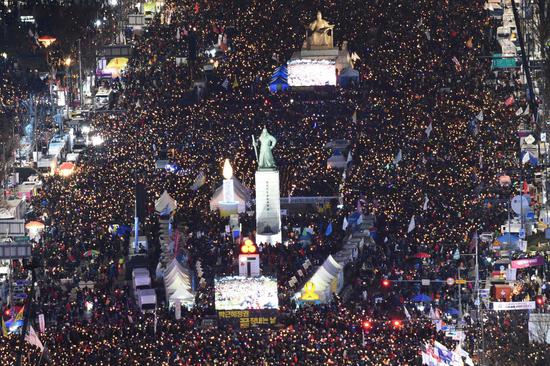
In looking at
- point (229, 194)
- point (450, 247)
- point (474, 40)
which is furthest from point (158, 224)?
point (474, 40)

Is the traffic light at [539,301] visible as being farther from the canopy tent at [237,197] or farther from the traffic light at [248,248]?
the canopy tent at [237,197]

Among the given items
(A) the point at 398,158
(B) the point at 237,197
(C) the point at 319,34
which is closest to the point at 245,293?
(B) the point at 237,197

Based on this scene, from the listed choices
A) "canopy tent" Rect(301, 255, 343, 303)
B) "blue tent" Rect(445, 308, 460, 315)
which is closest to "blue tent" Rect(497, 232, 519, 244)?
"canopy tent" Rect(301, 255, 343, 303)

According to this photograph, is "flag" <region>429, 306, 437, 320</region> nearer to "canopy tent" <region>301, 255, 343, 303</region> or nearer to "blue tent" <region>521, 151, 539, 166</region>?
"canopy tent" <region>301, 255, 343, 303</region>

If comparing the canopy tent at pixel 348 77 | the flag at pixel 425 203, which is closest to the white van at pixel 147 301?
the flag at pixel 425 203

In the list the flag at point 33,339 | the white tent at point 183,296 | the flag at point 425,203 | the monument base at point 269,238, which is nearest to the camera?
the flag at point 33,339

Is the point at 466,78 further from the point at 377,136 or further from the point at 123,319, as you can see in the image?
the point at 123,319
